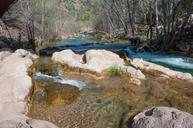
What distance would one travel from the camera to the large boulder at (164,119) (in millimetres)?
8578

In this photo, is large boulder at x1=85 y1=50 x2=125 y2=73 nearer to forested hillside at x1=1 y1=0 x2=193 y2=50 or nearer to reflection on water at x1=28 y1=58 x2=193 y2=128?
reflection on water at x1=28 y1=58 x2=193 y2=128

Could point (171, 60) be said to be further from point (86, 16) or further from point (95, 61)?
point (86, 16)

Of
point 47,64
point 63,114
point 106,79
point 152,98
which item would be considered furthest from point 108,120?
point 47,64

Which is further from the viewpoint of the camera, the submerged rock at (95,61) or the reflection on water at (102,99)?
the submerged rock at (95,61)

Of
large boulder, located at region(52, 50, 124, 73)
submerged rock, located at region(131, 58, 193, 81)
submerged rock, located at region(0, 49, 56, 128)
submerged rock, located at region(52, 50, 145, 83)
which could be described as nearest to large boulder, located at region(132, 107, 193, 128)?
submerged rock, located at region(0, 49, 56, 128)

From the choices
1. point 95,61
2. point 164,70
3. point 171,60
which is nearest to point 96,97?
point 95,61

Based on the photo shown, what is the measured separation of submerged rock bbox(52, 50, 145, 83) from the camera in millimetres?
15023

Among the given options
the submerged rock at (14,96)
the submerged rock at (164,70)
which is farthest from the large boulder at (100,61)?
the submerged rock at (14,96)

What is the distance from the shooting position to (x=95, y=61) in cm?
1598

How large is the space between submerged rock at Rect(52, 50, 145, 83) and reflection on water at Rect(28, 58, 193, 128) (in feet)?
1.56

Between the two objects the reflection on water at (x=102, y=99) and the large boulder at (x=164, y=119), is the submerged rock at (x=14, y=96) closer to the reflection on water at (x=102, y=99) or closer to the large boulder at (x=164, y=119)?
the reflection on water at (x=102, y=99)

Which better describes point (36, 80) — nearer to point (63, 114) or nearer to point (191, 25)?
point (63, 114)

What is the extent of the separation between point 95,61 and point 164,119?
7.52 meters

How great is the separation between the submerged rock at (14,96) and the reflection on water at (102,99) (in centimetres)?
47
